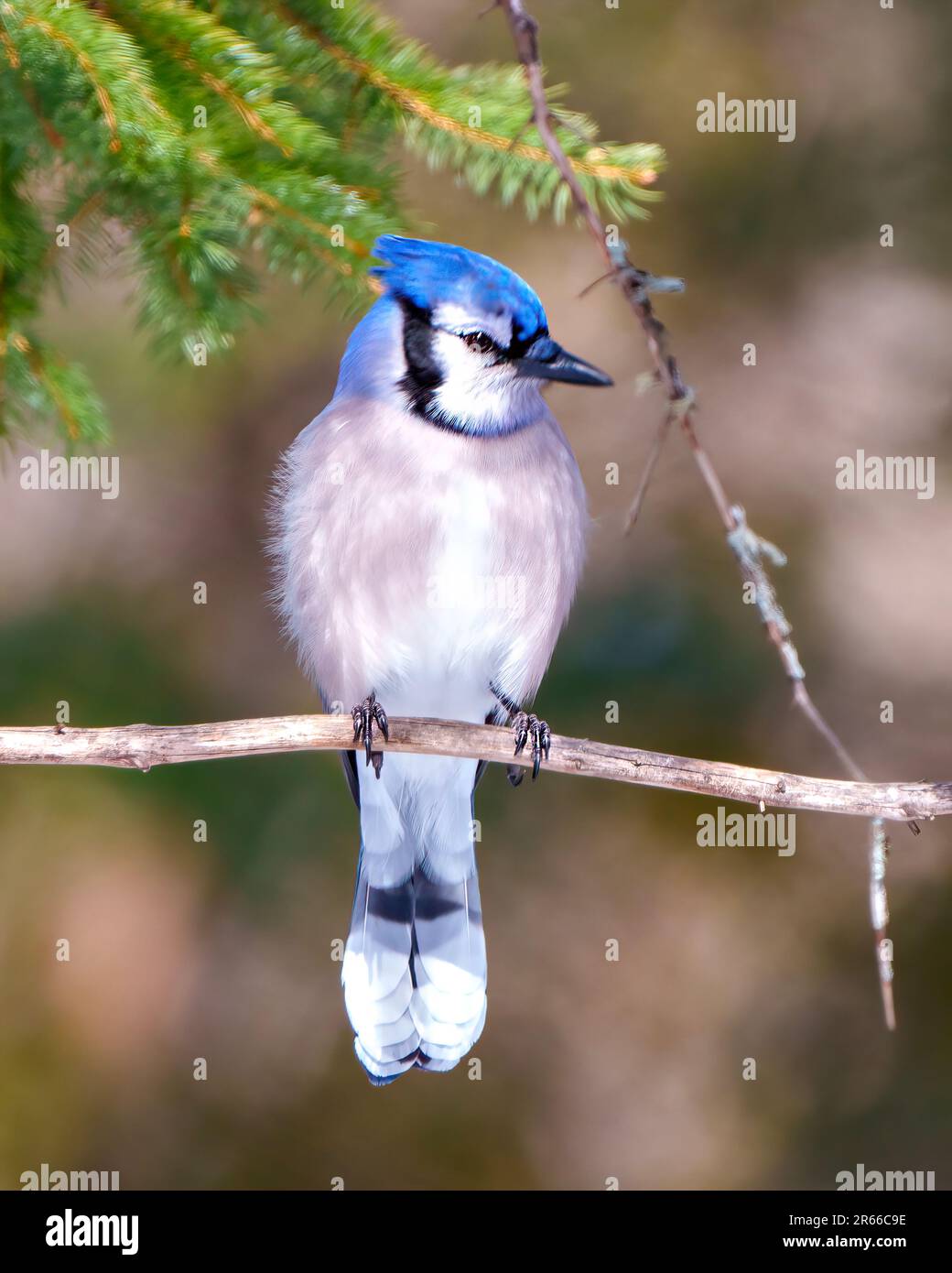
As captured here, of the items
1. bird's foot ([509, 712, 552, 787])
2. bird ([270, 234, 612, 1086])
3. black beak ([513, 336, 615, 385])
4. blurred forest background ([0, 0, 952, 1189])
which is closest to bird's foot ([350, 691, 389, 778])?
bird ([270, 234, 612, 1086])

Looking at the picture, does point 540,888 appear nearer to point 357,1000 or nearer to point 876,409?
point 357,1000

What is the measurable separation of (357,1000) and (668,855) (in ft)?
3.80

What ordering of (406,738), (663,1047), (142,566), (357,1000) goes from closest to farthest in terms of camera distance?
(406,738) < (357,1000) < (142,566) < (663,1047)

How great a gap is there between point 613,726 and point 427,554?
91cm

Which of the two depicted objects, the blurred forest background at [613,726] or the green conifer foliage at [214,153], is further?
the blurred forest background at [613,726]

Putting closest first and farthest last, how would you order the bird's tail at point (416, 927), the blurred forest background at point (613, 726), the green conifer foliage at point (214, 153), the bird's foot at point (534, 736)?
1. the green conifer foliage at point (214, 153)
2. the bird's foot at point (534, 736)
3. the bird's tail at point (416, 927)
4. the blurred forest background at point (613, 726)

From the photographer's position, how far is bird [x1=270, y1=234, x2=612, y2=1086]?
1925 millimetres

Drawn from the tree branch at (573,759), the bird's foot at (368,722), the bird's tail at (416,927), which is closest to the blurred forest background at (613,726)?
the bird's tail at (416,927)

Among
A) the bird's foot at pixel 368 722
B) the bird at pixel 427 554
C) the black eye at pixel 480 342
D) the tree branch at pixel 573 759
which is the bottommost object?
the tree branch at pixel 573 759

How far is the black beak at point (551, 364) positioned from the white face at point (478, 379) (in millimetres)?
42

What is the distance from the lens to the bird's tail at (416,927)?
2.18 meters

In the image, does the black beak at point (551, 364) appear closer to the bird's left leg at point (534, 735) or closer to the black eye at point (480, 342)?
the black eye at point (480, 342)

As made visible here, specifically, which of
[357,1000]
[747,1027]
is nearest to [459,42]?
[357,1000]

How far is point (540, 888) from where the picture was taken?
304 centimetres
